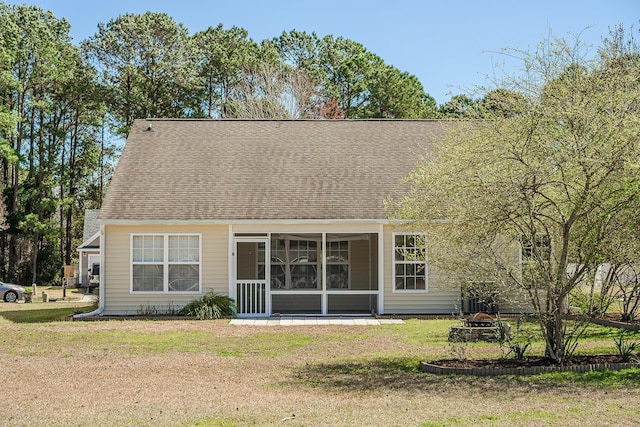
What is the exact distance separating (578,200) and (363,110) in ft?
128

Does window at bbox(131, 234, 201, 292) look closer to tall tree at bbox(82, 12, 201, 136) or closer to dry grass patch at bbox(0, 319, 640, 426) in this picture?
dry grass patch at bbox(0, 319, 640, 426)

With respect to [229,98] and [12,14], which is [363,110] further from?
[12,14]

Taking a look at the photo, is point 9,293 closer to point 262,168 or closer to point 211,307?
point 262,168

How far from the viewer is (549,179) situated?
1180 centimetres

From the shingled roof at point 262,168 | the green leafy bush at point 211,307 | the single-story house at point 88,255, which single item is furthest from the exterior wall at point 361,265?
the single-story house at point 88,255

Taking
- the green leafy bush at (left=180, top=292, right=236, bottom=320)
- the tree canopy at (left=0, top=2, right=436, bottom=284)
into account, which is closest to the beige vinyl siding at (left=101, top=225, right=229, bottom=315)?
the green leafy bush at (left=180, top=292, right=236, bottom=320)

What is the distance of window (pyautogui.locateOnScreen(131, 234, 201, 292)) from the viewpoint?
22.3m

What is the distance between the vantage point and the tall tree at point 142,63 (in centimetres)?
4675

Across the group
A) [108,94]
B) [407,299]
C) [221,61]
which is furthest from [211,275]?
[221,61]

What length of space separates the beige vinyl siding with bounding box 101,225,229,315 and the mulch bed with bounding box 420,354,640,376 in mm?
10555

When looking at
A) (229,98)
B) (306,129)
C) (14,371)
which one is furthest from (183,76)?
(14,371)

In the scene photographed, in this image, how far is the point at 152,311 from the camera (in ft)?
72.5

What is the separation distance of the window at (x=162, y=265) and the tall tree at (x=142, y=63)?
25.7 metres

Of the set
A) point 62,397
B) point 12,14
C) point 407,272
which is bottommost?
point 62,397
